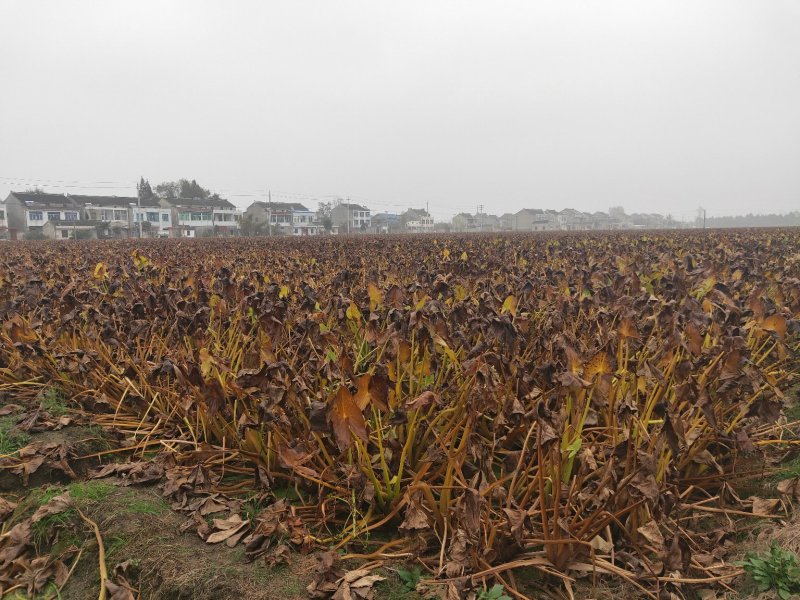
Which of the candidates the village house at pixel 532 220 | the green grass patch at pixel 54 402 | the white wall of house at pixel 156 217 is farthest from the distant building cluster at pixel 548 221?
the green grass patch at pixel 54 402

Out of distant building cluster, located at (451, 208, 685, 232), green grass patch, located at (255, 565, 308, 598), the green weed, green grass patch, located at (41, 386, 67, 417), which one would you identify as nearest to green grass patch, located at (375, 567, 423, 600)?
green grass patch, located at (255, 565, 308, 598)

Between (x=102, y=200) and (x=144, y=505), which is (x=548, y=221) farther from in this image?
(x=144, y=505)

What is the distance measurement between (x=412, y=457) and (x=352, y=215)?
321 ft

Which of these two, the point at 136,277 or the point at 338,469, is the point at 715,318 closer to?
the point at 338,469

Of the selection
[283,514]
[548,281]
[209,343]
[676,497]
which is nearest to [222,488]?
[283,514]

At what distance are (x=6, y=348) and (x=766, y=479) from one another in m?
5.18

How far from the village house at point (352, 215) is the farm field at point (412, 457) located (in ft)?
305

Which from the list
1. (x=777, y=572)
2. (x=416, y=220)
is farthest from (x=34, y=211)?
(x=777, y=572)

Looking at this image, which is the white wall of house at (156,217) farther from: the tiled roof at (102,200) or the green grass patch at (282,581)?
the green grass patch at (282,581)

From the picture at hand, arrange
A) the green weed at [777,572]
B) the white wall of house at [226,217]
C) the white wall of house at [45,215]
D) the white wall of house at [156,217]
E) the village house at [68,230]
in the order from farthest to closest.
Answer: the white wall of house at [226,217]
the white wall of house at [156,217]
the white wall of house at [45,215]
the village house at [68,230]
the green weed at [777,572]

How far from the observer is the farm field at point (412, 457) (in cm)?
200

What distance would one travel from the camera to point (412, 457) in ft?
8.75

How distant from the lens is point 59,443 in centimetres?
296

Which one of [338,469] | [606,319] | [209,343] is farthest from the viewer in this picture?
[209,343]
